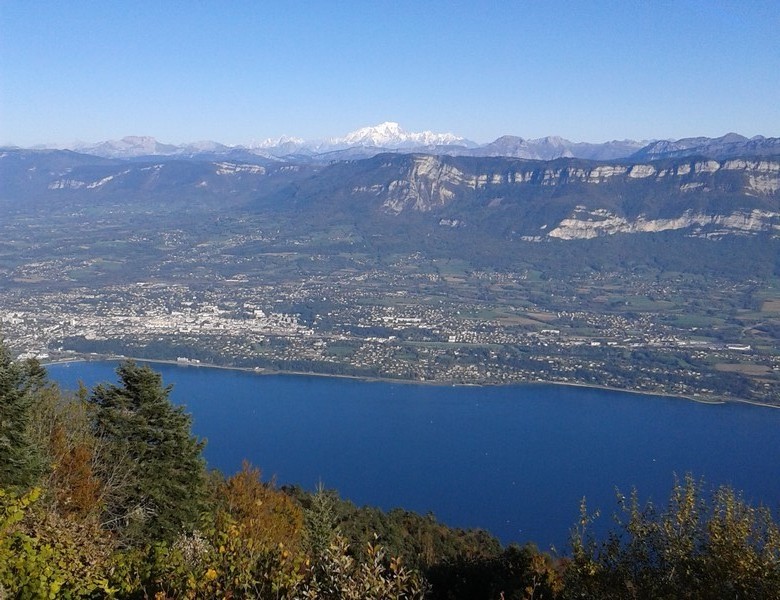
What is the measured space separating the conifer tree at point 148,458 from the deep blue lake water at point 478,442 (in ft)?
40.2

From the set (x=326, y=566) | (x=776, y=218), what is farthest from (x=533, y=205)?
(x=326, y=566)

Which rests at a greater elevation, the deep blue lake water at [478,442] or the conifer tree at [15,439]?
the conifer tree at [15,439]

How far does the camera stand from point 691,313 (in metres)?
47.4

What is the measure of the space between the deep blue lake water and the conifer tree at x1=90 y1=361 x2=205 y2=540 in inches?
482

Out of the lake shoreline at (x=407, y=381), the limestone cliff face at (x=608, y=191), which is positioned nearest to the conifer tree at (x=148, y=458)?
the lake shoreline at (x=407, y=381)

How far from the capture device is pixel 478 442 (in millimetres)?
26688

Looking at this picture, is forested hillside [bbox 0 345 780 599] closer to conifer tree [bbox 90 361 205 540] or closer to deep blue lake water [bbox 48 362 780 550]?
conifer tree [bbox 90 361 205 540]

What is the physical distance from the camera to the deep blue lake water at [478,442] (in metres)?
21.6

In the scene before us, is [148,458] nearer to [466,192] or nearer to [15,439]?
[15,439]

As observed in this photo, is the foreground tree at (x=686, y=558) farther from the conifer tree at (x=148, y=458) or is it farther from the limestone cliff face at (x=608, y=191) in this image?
the limestone cliff face at (x=608, y=191)

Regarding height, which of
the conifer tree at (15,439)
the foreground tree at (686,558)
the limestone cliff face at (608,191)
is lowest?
the limestone cliff face at (608,191)

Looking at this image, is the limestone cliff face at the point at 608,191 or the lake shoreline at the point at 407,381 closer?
the lake shoreline at the point at 407,381

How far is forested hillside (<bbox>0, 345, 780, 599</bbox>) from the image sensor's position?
297 centimetres

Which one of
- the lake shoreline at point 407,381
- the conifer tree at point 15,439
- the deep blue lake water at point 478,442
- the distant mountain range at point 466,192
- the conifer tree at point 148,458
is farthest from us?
the distant mountain range at point 466,192
